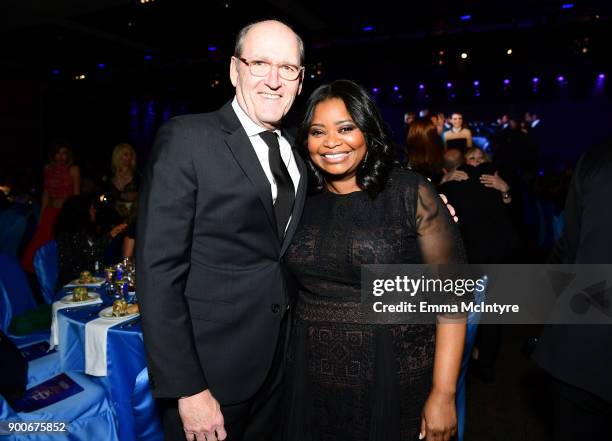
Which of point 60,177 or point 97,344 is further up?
point 60,177

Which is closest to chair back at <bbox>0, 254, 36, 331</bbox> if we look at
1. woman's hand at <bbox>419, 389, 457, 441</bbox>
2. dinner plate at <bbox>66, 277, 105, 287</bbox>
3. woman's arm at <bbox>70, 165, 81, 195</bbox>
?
dinner plate at <bbox>66, 277, 105, 287</bbox>

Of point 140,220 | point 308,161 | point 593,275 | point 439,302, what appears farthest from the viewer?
point 308,161

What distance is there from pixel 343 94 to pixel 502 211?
198cm

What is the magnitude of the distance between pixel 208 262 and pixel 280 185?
1.10 feet

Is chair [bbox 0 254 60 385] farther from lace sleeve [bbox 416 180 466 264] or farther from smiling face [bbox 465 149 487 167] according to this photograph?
smiling face [bbox 465 149 487 167]

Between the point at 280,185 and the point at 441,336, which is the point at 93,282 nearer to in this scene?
the point at 280,185

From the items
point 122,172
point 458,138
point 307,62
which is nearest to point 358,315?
point 458,138

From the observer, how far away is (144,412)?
1.60m

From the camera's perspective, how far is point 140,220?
4.23 ft

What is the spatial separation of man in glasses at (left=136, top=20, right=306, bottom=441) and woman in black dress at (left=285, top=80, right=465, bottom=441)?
0.11m

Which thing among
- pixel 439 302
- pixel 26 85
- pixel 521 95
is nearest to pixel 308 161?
pixel 439 302

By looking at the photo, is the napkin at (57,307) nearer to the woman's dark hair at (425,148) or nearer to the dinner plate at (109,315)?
the dinner plate at (109,315)

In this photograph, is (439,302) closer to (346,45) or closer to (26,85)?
(346,45)

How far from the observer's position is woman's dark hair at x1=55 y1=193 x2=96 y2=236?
345 centimetres
